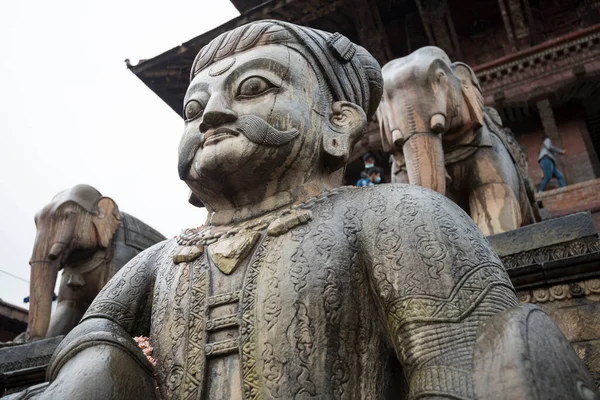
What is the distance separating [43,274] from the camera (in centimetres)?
562

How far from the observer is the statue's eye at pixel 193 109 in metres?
2.44

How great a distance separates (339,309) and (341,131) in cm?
85

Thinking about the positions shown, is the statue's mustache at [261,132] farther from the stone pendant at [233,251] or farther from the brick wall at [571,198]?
the brick wall at [571,198]

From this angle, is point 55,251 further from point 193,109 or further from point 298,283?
point 298,283

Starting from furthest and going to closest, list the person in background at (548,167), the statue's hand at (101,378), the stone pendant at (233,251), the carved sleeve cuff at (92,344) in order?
the person in background at (548,167)
the stone pendant at (233,251)
the carved sleeve cuff at (92,344)
the statue's hand at (101,378)

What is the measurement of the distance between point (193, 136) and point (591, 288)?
218 centimetres

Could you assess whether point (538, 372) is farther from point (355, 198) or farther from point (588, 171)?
point (588, 171)

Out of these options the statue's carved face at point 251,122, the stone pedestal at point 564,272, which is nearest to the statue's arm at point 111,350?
the statue's carved face at point 251,122

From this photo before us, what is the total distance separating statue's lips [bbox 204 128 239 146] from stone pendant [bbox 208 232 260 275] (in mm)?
374

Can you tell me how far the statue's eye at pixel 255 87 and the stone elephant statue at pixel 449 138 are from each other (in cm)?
175

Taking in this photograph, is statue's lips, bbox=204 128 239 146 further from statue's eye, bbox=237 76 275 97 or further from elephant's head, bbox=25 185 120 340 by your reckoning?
elephant's head, bbox=25 185 120 340

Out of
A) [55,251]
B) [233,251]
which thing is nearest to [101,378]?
[233,251]

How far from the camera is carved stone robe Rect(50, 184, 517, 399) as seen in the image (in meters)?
1.71

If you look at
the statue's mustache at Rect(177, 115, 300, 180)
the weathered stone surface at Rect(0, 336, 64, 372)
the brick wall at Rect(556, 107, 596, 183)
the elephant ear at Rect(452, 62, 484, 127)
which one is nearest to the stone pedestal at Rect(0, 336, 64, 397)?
the weathered stone surface at Rect(0, 336, 64, 372)
